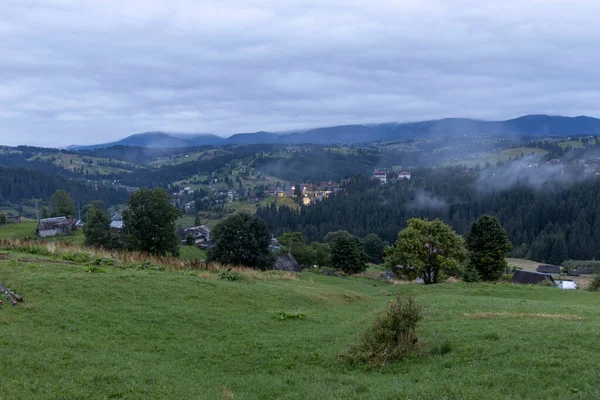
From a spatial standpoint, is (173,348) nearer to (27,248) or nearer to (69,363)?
(69,363)

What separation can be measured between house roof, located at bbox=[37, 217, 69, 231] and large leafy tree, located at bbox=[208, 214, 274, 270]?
5746cm

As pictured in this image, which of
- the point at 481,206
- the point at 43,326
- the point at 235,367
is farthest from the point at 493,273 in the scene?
the point at 481,206

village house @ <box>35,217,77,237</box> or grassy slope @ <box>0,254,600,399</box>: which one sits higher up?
grassy slope @ <box>0,254,600,399</box>

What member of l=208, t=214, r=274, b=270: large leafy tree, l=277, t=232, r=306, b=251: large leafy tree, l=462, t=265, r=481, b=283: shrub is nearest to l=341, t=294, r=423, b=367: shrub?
l=462, t=265, r=481, b=283: shrub

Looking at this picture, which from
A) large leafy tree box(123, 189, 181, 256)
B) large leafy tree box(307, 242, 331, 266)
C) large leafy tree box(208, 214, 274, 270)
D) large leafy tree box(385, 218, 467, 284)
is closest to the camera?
Result: large leafy tree box(385, 218, 467, 284)

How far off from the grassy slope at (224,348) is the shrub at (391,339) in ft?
1.48

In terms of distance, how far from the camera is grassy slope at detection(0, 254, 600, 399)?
363 inches

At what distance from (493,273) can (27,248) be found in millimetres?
45891

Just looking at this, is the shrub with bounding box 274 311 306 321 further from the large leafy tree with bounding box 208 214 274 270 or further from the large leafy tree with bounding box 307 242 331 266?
the large leafy tree with bounding box 307 242 331 266

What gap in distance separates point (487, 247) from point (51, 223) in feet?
284

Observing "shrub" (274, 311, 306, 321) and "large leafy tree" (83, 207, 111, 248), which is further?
"large leafy tree" (83, 207, 111, 248)

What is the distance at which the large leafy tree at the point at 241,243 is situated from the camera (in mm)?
45844

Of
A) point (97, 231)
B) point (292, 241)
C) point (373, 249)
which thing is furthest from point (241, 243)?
point (373, 249)

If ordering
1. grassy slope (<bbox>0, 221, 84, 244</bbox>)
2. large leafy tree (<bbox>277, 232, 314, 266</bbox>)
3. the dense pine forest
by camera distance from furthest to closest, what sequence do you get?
the dense pine forest
grassy slope (<bbox>0, 221, 84, 244</bbox>)
large leafy tree (<bbox>277, 232, 314, 266</bbox>)
